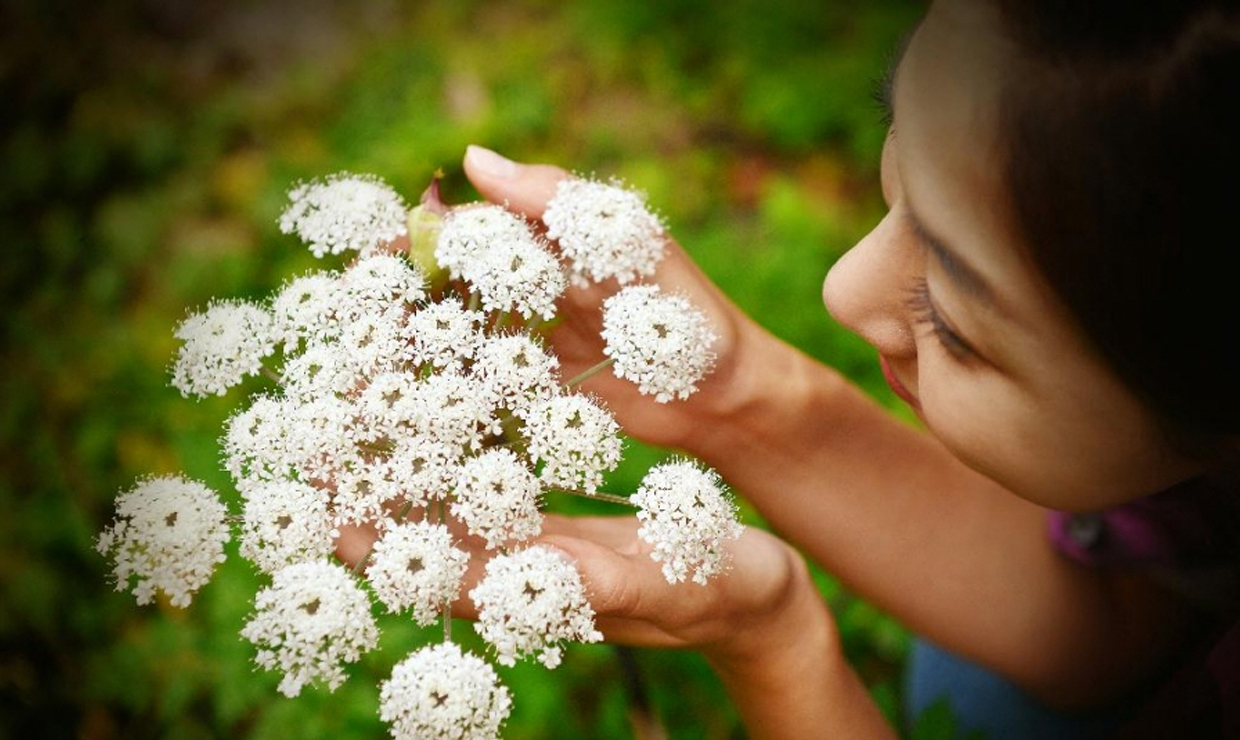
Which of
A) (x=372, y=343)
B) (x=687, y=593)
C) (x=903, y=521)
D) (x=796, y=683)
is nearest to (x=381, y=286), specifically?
(x=372, y=343)

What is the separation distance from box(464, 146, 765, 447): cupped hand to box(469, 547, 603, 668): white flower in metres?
0.35

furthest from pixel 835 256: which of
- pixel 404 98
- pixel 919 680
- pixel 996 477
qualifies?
pixel 996 477

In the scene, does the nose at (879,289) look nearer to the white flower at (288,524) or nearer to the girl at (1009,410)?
the girl at (1009,410)

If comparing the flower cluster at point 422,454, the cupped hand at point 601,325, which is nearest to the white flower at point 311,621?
the flower cluster at point 422,454

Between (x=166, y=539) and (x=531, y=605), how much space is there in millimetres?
407

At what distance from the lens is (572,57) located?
3.37 m

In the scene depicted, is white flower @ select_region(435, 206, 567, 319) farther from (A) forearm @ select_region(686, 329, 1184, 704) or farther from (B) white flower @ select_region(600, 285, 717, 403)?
(A) forearm @ select_region(686, 329, 1184, 704)

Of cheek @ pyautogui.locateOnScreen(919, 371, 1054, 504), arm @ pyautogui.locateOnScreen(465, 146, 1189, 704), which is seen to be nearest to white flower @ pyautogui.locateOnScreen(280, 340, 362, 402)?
arm @ pyautogui.locateOnScreen(465, 146, 1189, 704)

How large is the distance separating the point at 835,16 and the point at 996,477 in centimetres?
265

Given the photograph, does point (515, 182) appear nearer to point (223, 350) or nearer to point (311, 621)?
point (223, 350)

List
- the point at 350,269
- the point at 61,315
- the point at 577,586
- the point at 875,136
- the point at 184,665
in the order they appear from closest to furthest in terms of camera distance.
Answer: the point at 577,586 → the point at 350,269 → the point at 184,665 → the point at 61,315 → the point at 875,136

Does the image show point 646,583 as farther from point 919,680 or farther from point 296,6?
point 296,6

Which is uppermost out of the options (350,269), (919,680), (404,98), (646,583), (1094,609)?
(350,269)

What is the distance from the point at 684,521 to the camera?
1.05 m
